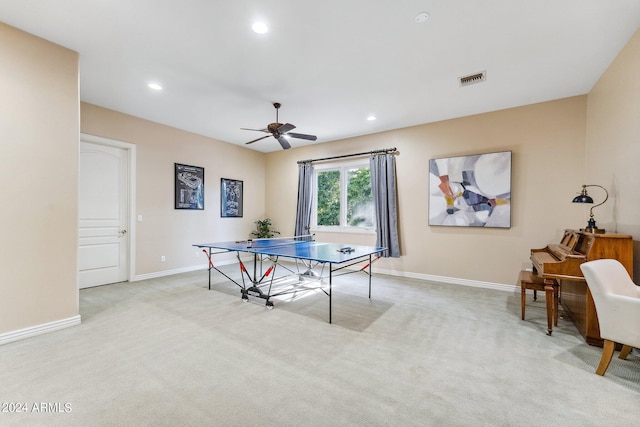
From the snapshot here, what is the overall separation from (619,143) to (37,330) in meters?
6.16

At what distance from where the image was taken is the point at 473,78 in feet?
10.9

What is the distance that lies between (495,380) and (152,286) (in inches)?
185

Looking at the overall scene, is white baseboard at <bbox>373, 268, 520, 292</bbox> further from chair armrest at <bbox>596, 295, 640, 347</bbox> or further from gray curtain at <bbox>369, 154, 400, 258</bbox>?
chair armrest at <bbox>596, 295, 640, 347</bbox>

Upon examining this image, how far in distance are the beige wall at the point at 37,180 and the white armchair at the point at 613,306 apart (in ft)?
15.8

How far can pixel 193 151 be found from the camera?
5.64m

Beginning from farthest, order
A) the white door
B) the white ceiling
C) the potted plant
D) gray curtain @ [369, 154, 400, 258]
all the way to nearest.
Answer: the potted plant → gray curtain @ [369, 154, 400, 258] → the white door → the white ceiling

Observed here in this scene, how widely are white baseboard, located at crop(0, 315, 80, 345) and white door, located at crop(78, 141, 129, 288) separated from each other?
163 centimetres

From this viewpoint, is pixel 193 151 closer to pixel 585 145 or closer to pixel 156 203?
pixel 156 203

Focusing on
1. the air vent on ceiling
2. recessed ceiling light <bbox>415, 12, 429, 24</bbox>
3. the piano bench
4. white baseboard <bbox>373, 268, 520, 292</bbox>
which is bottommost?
white baseboard <bbox>373, 268, 520, 292</bbox>

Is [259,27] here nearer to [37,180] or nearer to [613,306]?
[37,180]

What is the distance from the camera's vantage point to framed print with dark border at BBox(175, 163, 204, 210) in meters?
5.37

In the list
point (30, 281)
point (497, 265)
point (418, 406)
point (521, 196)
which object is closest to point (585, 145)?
point (521, 196)

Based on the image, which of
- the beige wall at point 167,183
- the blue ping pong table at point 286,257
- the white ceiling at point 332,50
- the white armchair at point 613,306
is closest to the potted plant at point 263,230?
the beige wall at point 167,183

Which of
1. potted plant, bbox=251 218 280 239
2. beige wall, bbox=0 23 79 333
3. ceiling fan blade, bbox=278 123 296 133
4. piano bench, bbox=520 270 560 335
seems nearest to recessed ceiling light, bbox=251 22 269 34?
A: ceiling fan blade, bbox=278 123 296 133
